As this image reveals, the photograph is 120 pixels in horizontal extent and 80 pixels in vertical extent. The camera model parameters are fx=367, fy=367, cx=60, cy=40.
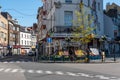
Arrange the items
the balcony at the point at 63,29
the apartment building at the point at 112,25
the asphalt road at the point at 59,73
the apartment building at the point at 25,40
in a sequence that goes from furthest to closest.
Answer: the apartment building at the point at 25,40 < the apartment building at the point at 112,25 < the balcony at the point at 63,29 < the asphalt road at the point at 59,73

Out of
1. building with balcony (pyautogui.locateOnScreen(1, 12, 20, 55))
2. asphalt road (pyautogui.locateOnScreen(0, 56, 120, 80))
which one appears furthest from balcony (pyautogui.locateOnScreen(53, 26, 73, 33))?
building with balcony (pyautogui.locateOnScreen(1, 12, 20, 55))

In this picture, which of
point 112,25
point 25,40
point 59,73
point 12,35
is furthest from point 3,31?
point 59,73

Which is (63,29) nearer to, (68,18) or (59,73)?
(68,18)

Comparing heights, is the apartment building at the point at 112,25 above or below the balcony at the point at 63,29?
above

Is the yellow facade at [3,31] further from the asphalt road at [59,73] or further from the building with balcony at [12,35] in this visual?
the asphalt road at [59,73]

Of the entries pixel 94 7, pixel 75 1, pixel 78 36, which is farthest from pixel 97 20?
pixel 78 36

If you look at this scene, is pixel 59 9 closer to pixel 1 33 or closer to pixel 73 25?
pixel 73 25

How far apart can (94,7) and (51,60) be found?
18057 millimetres

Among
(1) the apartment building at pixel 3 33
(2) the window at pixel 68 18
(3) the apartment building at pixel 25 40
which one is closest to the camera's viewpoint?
(2) the window at pixel 68 18

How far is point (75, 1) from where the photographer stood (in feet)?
194

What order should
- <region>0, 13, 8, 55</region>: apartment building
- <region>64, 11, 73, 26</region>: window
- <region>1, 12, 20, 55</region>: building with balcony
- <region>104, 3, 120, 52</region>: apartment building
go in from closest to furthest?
<region>64, 11, 73, 26</region>: window → <region>104, 3, 120, 52</region>: apartment building → <region>0, 13, 8, 55</region>: apartment building → <region>1, 12, 20, 55</region>: building with balcony

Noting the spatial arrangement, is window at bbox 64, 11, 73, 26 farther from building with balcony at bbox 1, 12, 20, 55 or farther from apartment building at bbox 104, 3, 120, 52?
building with balcony at bbox 1, 12, 20, 55

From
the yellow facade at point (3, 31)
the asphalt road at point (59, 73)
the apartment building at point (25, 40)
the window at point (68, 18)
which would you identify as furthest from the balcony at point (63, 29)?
the apartment building at point (25, 40)

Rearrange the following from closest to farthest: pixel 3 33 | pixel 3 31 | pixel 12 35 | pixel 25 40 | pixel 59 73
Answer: pixel 59 73, pixel 3 31, pixel 3 33, pixel 12 35, pixel 25 40
